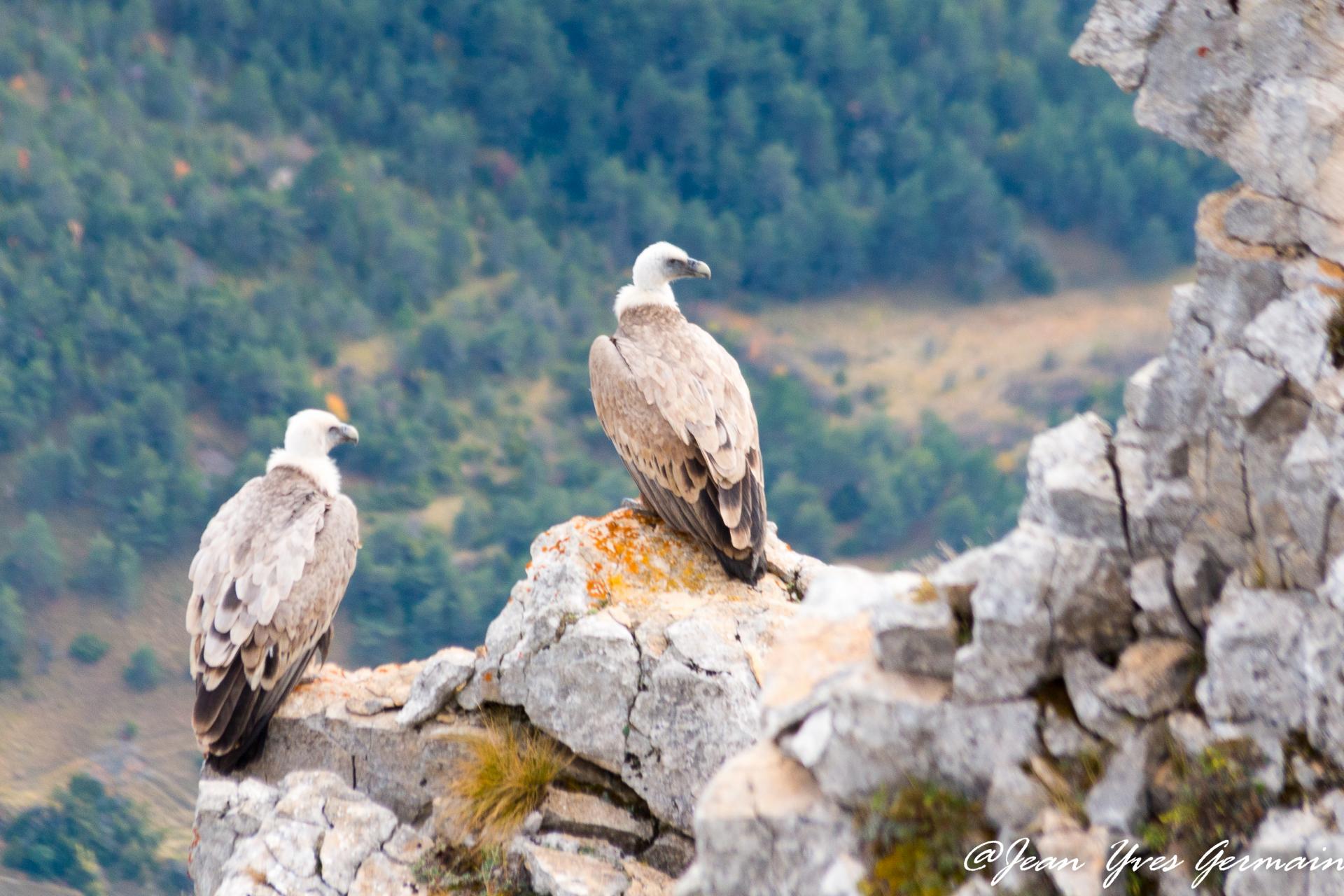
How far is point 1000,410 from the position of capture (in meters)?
86.8

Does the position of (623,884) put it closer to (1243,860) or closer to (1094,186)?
(1243,860)

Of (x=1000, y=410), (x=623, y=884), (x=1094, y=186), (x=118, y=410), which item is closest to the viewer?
(x=623, y=884)

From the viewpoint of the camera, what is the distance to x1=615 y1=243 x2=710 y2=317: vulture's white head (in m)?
13.4

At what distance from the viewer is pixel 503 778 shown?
9828 millimetres

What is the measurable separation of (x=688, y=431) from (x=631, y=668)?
246cm

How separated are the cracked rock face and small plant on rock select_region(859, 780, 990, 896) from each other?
325 centimetres

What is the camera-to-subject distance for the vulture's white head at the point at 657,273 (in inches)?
526

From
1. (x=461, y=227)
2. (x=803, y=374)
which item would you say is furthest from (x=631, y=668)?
(x=461, y=227)

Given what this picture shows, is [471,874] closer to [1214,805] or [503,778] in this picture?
[503,778]

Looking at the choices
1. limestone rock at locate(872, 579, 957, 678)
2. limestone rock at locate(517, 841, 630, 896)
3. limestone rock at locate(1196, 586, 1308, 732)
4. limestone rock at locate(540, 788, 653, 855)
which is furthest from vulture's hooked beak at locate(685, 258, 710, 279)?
limestone rock at locate(1196, 586, 1308, 732)

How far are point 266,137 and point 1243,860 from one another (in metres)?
94.6

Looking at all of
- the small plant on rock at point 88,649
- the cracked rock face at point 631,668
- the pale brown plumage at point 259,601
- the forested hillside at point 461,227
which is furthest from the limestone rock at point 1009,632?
the forested hillside at point 461,227

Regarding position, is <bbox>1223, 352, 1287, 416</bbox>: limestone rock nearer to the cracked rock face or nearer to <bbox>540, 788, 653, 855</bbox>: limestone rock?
the cracked rock face

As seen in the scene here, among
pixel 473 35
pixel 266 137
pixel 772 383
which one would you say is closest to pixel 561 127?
pixel 473 35
